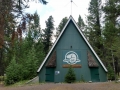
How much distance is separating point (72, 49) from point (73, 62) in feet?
4.86

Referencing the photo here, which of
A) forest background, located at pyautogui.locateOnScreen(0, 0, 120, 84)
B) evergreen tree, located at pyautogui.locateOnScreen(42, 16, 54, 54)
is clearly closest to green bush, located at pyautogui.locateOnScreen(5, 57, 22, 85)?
forest background, located at pyautogui.locateOnScreen(0, 0, 120, 84)

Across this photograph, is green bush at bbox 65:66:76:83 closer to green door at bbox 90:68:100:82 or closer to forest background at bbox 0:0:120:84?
green door at bbox 90:68:100:82

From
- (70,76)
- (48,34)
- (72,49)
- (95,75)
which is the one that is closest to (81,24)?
(48,34)

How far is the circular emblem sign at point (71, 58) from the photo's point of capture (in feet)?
54.1

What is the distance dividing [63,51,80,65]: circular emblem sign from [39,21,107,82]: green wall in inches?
13.1

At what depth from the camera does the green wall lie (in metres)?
16.3

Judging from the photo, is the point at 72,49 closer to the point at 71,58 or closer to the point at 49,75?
the point at 71,58

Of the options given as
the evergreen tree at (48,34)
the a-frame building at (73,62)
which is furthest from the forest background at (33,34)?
the a-frame building at (73,62)

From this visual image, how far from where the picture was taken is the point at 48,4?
6.23 meters

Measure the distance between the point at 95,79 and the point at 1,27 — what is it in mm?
13201

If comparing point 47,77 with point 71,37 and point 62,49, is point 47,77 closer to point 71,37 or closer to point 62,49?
point 62,49

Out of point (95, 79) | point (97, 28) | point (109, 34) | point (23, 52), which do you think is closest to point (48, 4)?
point (95, 79)

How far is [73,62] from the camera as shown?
1647cm

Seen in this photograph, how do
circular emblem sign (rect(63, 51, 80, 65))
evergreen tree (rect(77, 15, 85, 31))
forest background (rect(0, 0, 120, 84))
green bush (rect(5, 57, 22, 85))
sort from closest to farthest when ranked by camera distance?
forest background (rect(0, 0, 120, 84)) → circular emblem sign (rect(63, 51, 80, 65)) → green bush (rect(5, 57, 22, 85)) → evergreen tree (rect(77, 15, 85, 31))
